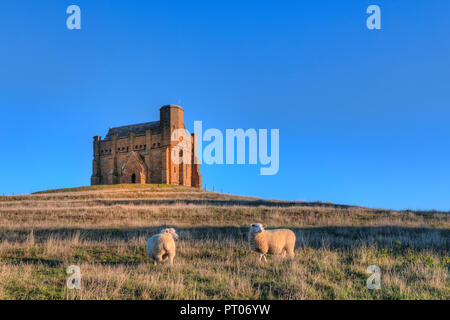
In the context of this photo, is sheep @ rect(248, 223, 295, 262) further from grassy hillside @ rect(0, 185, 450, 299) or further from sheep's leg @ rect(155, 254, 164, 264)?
sheep's leg @ rect(155, 254, 164, 264)

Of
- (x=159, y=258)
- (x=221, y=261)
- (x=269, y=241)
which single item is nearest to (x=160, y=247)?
(x=159, y=258)

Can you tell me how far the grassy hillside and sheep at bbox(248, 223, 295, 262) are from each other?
1.11ft

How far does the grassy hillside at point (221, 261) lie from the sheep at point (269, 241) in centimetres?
34

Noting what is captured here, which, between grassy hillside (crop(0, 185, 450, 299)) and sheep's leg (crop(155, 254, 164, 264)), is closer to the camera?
grassy hillside (crop(0, 185, 450, 299))

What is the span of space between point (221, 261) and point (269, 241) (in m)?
1.65

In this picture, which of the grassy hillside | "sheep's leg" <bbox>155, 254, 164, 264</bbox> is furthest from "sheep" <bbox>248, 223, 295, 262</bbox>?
"sheep's leg" <bbox>155, 254, 164, 264</bbox>

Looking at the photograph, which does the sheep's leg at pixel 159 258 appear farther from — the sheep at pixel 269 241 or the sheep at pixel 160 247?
the sheep at pixel 269 241

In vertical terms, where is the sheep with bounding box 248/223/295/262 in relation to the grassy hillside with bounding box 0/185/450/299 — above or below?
above

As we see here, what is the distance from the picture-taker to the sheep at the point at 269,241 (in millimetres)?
7699

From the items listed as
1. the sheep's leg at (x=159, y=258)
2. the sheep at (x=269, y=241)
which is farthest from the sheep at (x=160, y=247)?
the sheep at (x=269, y=241)

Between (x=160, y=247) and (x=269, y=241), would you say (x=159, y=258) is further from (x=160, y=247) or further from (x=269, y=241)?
(x=269, y=241)

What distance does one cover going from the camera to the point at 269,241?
7.95 metres

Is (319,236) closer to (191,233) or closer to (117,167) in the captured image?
(191,233)

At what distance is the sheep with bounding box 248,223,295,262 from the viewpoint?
7699 millimetres
